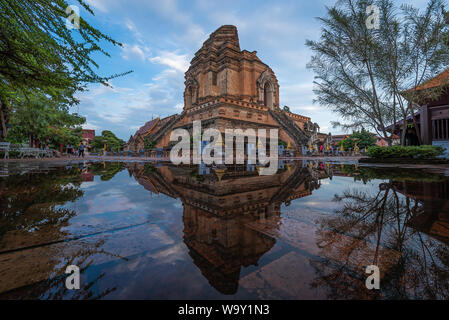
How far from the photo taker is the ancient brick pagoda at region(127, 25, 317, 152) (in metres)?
19.8

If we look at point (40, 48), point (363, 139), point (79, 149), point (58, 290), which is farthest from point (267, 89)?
point (363, 139)

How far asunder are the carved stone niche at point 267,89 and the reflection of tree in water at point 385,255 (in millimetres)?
23339

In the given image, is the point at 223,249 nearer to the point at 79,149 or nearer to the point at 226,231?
the point at 226,231

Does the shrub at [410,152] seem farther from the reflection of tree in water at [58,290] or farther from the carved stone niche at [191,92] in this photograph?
the carved stone niche at [191,92]

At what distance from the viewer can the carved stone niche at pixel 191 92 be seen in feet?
82.8

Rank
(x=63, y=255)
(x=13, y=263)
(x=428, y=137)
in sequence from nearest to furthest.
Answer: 1. (x=13, y=263)
2. (x=63, y=255)
3. (x=428, y=137)

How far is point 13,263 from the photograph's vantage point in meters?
1.03

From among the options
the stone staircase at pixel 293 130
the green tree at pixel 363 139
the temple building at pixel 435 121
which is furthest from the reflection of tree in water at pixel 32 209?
the green tree at pixel 363 139

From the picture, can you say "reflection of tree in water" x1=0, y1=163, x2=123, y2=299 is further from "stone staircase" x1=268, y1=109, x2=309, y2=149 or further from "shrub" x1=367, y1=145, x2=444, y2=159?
"stone staircase" x1=268, y1=109, x2=309, y2=149

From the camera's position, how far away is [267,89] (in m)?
24.9

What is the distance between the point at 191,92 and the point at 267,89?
10.4 metres
